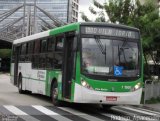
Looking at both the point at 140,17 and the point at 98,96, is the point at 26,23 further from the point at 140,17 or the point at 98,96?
the point at 98,96

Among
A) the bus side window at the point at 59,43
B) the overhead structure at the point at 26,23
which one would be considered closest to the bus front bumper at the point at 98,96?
the bus side window at the point at 59,43

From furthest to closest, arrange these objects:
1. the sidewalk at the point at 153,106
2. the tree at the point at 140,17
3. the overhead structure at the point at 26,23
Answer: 1. the overhead structure at the point at 26,23
2. the tree at the point at 140,17
3. the sidewalk at the point at 153,106

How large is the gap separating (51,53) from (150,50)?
7.44 metres

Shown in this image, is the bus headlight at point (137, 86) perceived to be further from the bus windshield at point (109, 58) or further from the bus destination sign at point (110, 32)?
the bus destination sign at point (110, 32)

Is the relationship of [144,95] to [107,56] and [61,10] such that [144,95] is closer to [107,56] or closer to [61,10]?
[107,56]

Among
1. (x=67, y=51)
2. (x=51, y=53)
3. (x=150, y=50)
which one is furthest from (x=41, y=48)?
(x=150, y=50)

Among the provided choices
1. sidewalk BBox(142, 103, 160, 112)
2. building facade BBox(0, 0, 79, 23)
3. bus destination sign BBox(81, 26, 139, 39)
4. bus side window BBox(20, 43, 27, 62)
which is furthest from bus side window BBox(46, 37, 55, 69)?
building facade BBox(0, 0, 79, 23)

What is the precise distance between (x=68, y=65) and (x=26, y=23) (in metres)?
76.6

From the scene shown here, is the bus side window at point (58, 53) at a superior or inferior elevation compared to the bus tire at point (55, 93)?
superior

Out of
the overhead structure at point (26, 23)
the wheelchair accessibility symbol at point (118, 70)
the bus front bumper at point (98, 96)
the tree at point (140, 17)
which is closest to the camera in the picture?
the bus front bumper at point (98, 96)

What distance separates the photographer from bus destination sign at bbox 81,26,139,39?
53.6ft

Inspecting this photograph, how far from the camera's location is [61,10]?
110 meters

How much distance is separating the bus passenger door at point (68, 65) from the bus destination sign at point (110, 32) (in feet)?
2.35

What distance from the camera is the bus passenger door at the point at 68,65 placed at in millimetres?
16672
